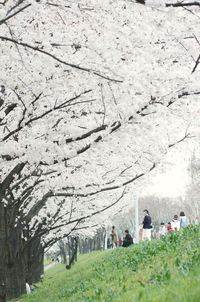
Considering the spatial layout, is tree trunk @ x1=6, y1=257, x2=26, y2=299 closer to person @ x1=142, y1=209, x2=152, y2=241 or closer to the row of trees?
the row of trees

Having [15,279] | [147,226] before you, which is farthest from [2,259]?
[147,226]

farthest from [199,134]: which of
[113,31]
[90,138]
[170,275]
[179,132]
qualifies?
[170,275]

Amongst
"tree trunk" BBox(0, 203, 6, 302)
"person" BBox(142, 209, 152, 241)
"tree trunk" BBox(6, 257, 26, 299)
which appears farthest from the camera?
"person" BBox(142, 209, 152, 241)

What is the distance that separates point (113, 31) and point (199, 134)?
273 inches

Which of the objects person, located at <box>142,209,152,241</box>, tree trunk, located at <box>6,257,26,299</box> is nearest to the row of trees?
tree trunk, located at <box>6,257,26,299</box>

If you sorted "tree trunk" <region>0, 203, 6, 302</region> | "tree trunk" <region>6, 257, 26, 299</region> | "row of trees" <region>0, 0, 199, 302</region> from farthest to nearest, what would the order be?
"tree trunk" <region>6, 257, 26, 299</region>, "tree trunk" <region>0, 203, 6, 302</region>, "row of trees" <region>0, 0, 199, 302</region>

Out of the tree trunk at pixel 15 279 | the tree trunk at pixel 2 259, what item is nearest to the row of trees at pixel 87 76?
the tree trunk at pixel 2 259

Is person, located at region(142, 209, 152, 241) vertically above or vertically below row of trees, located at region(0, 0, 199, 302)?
below

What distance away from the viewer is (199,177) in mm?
73812

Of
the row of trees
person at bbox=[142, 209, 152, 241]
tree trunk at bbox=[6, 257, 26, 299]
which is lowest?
tree trunk at bbox=[6, 257, 26, 299]

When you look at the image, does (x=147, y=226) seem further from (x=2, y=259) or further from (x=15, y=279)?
(x=2, y=259)

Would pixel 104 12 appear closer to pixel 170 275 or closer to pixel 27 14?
pixel 27 14

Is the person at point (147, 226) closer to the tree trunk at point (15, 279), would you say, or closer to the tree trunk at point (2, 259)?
the tree trunk at point (15, 279)

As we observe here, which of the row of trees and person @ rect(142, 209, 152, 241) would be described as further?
person @ rect(142, 209, 152, 241)
